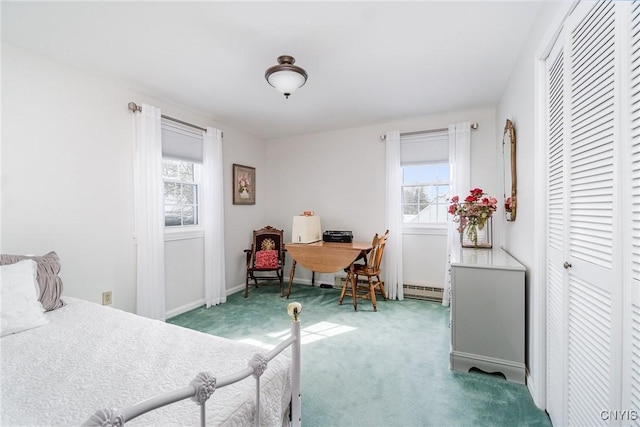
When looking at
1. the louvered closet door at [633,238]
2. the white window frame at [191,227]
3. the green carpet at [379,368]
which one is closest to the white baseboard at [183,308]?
the green carpet at [379,368]

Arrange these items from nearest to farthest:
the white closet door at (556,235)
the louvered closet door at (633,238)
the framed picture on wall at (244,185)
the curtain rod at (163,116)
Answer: the louvered closet door at (633,238)
the white closet door at (556,235)
the curtain rod at (163,116)
the framed picture on wall at (244,185)

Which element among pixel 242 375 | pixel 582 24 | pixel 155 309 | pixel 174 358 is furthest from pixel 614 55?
pixel 155 309

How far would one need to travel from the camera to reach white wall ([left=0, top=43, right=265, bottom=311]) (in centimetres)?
195

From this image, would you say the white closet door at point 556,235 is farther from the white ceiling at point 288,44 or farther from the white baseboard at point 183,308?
the white baseboard at point 183,308

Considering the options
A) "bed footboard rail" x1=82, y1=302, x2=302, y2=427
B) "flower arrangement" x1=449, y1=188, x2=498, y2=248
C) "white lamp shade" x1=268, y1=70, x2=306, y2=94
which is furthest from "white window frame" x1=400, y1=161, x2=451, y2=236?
"bed footboard rail" x1=82, y1=302, x2=302, y2=427

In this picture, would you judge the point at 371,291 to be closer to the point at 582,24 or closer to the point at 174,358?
the point at 174,358

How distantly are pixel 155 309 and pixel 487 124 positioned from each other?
4128mm

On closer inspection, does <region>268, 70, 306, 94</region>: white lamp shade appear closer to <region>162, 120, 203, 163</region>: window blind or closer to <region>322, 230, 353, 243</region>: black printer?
<region>162, 120, 203, 163</region>: window blind

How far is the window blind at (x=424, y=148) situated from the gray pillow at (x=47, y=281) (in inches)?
138

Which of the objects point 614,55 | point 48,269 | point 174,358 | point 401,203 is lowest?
point 174,358

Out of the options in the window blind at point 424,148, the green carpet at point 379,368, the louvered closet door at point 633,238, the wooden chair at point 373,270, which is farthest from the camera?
the window blind at point 424,148

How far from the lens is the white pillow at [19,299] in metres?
1.39

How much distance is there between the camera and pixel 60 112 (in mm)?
2193

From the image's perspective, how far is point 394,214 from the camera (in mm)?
3631
